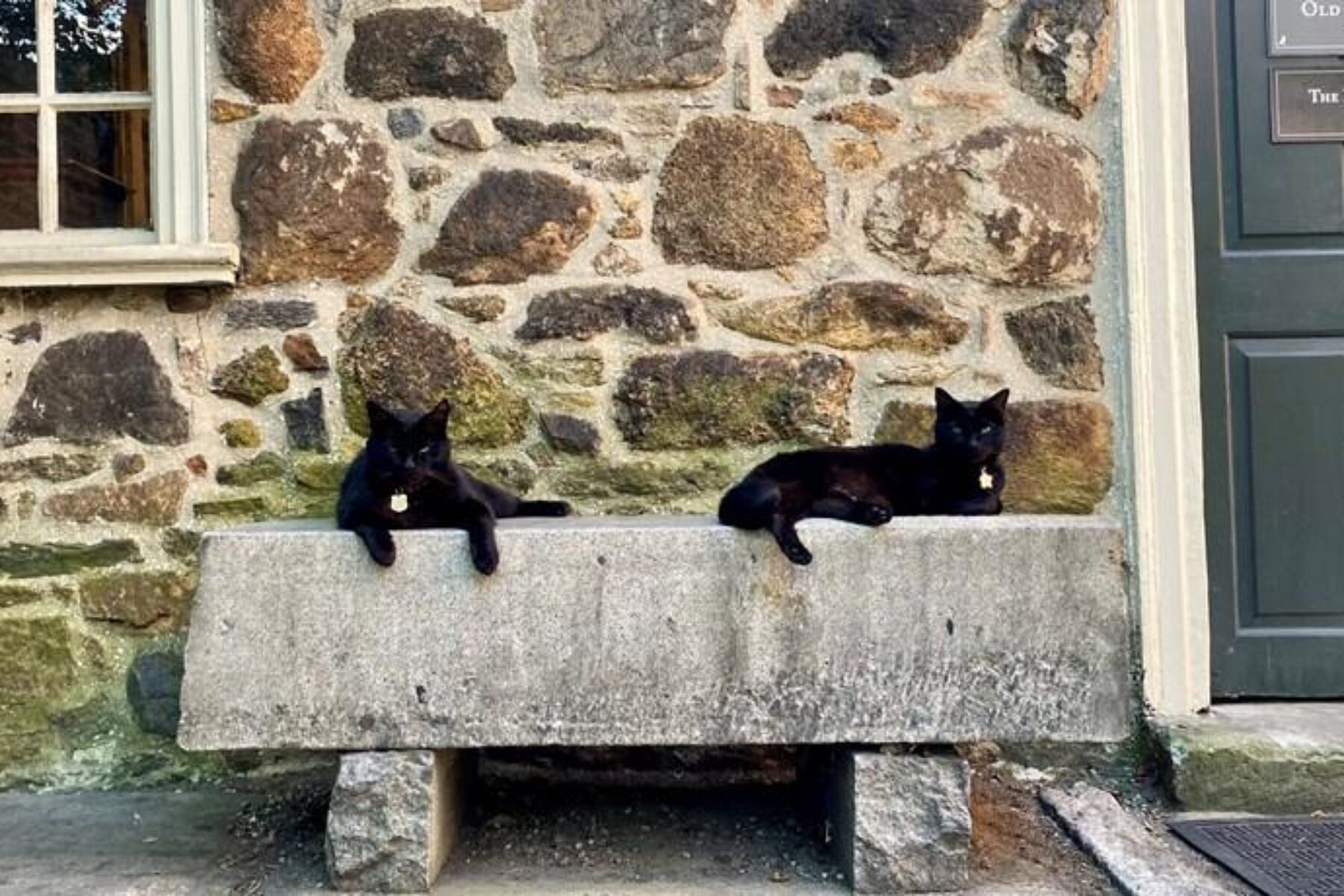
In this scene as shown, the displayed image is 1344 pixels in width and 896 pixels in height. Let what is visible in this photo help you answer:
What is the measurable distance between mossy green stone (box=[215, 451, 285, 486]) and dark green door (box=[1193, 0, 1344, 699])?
A: 2.71m

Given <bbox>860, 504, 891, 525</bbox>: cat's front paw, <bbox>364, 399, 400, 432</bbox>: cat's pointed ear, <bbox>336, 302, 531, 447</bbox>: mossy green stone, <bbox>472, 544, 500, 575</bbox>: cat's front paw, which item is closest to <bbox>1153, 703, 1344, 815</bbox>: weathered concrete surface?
<bbox>860, 504, 891, 525</bbox>: cat's front paw

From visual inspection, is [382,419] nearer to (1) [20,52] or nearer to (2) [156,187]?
(2) [156,187]

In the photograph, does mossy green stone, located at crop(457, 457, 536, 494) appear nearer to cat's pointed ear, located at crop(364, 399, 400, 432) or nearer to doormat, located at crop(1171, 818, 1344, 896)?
cat's pointed ear, located at crop(364, 399, 400, 432)

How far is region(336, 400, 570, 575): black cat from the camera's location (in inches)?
109

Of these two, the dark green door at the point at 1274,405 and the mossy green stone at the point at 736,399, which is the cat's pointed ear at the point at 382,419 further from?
the dark green door at the point at 1274,405

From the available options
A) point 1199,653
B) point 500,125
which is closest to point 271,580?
point 500,125

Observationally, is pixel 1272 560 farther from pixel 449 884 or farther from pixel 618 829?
pixel 449 884

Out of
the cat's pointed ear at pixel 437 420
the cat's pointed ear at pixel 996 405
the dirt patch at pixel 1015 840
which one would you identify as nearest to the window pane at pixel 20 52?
the cat's pointed ear at pixel 437 420

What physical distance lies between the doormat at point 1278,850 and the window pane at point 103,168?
3382mm

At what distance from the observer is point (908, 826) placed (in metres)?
2.69

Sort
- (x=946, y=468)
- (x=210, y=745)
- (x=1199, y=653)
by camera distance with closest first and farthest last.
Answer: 1. (x=210, y=745)
2. (x=946, y=468)
3. (x=1199, y=653)

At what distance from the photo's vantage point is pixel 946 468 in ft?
10.0

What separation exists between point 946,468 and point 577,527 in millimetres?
949

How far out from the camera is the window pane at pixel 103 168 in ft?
12.1
